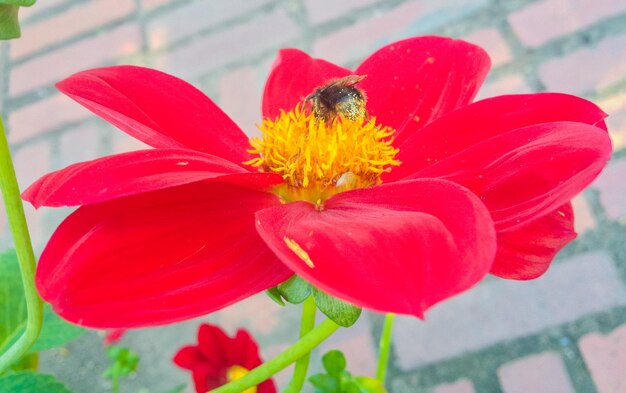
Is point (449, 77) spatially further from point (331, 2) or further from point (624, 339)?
point (331, 2)

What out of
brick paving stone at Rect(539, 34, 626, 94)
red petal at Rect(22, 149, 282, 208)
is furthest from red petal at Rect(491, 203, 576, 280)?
brick paving stone at Rect(539, 34, 626, 94)

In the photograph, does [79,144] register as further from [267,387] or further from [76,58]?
[267,387]

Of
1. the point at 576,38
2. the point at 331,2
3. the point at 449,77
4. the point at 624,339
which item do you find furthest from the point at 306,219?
the point at 331,2

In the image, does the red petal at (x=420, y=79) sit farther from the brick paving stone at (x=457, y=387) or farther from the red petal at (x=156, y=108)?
the brick paving stone at (x=457, y=387)

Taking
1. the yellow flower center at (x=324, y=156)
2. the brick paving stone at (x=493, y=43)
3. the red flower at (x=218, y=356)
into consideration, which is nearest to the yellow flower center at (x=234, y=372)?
the red flower at (x=218, y=356)

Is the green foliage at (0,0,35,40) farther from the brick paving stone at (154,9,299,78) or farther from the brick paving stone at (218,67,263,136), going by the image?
the brick paving stone at (154,9,299,78)

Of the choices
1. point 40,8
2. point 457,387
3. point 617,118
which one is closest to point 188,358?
point 457,387
